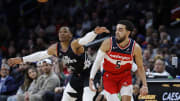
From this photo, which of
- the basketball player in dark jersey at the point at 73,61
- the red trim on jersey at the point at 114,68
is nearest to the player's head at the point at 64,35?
the basketball player in dark jersey at the point at 73,61

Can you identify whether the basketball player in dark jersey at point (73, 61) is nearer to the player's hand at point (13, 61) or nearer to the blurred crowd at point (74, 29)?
the player's hand at point (13, 61)

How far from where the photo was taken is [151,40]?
452 inches

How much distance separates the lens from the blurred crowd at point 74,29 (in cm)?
1016

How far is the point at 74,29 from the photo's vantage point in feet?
49.4

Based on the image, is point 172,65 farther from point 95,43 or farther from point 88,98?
point 95,43

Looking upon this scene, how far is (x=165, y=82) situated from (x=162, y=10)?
17.6ft

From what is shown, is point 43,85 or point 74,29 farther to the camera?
point 74,29

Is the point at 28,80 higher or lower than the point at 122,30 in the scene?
lower

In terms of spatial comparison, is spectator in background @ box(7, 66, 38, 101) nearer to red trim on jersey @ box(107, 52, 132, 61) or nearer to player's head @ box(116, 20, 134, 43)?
red trim on jersey @ box(107, 52, 132, 61)

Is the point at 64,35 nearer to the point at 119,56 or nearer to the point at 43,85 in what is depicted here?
the point at 119,56

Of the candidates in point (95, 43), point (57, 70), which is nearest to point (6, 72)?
point (57, 70)

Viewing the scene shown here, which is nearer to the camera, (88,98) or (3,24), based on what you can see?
(88,98)

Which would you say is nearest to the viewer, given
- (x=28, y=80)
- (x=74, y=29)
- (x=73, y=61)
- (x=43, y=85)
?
(x=73, y=61)

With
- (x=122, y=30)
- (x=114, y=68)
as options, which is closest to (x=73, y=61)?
(x=114, y=68)
